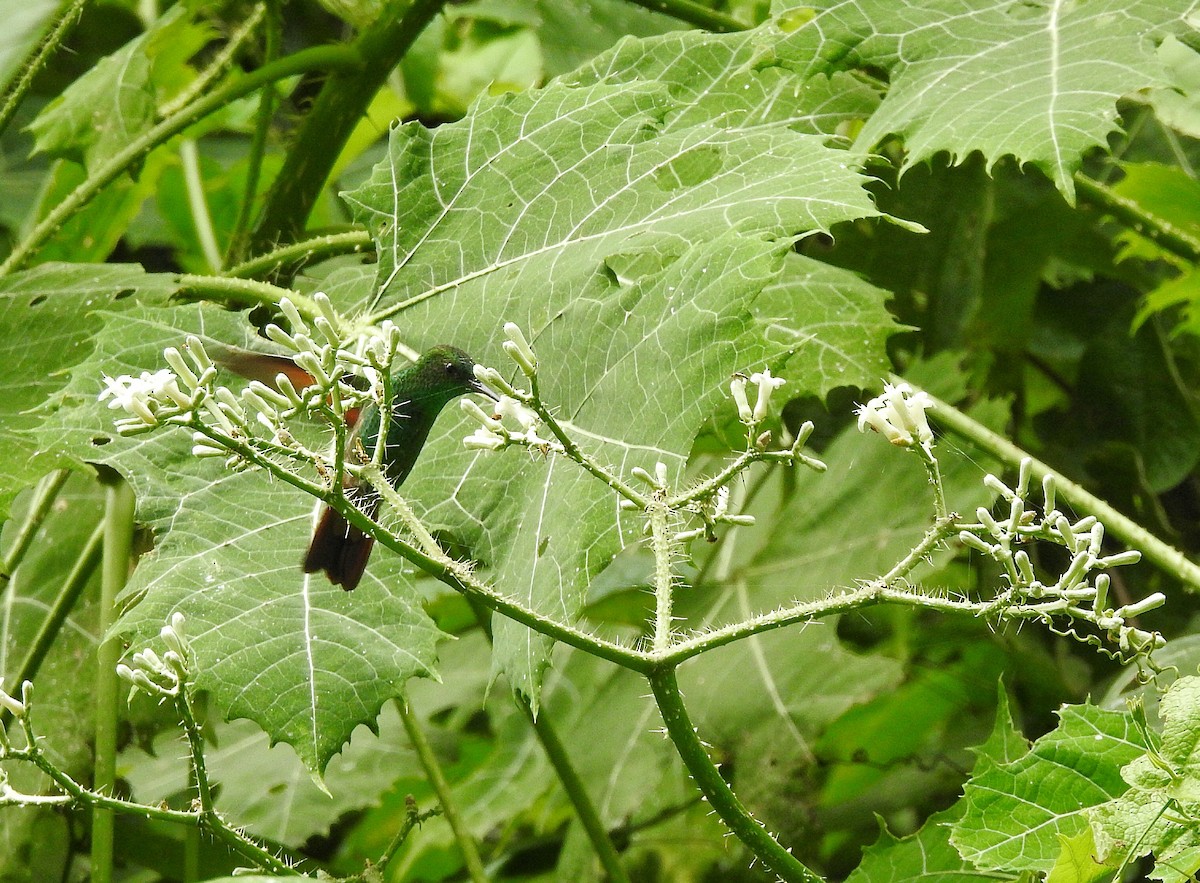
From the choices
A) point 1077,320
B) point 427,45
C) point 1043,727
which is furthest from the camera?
point 427,45

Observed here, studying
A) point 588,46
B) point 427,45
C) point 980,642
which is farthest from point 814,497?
point 427,45

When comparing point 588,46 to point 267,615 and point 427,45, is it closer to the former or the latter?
point 427,45

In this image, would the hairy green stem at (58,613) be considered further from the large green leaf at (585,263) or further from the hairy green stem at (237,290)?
the large green leaf at (585,263)

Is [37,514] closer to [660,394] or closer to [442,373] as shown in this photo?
[442,373]

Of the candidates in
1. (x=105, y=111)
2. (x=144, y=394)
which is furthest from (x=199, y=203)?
(x=144, y=394)

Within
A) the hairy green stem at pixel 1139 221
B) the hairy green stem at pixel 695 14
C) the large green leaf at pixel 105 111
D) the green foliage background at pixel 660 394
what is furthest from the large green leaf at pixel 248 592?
the hairy green stem at pixel 1139 221

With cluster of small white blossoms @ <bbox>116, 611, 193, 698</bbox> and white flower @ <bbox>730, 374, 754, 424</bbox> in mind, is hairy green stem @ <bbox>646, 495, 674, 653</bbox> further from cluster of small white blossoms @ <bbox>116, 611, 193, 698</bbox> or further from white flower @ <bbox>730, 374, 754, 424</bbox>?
cluster of small white blossoms @ <bbox>116, 611, 193, 698</bbox>
